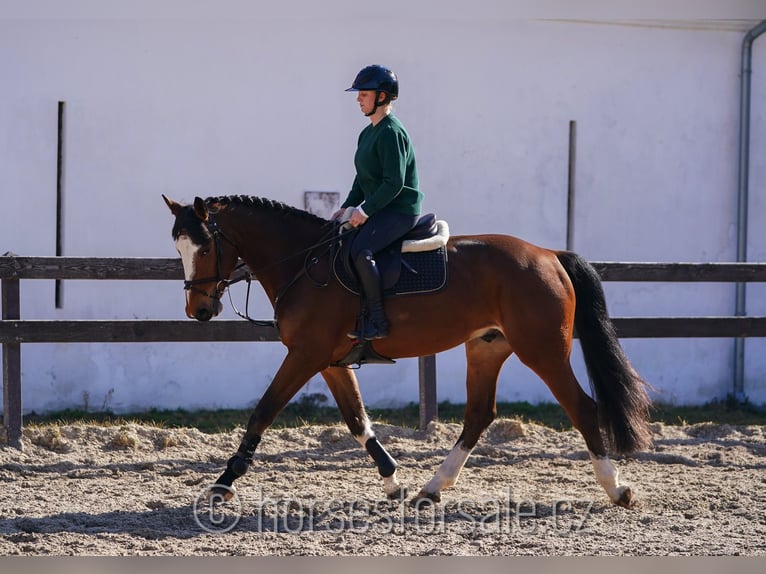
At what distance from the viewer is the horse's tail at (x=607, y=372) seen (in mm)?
6078

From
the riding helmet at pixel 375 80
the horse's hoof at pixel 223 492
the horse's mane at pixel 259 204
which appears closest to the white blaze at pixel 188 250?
the horse's mane at pixel 259 204

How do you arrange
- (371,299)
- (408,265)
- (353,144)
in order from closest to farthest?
(371,299) < (408,265) < (353,144)

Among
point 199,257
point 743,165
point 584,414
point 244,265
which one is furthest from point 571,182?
point 199,257

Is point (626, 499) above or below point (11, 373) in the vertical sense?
below

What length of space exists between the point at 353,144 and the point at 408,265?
4335mm

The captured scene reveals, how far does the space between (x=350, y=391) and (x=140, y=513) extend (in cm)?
149

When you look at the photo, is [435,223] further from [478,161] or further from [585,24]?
[585,24]

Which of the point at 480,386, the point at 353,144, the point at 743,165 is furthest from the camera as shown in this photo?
the point at 743,165

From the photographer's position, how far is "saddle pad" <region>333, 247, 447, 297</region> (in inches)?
235

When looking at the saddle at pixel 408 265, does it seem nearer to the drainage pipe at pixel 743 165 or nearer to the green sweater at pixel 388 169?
the green sweater at pixel 388 169

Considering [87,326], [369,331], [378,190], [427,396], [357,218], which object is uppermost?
[378,190]

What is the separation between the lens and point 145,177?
9.74 metres

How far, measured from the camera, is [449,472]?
6.23m

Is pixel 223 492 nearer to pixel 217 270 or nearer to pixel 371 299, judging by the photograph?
pixel 217 270
